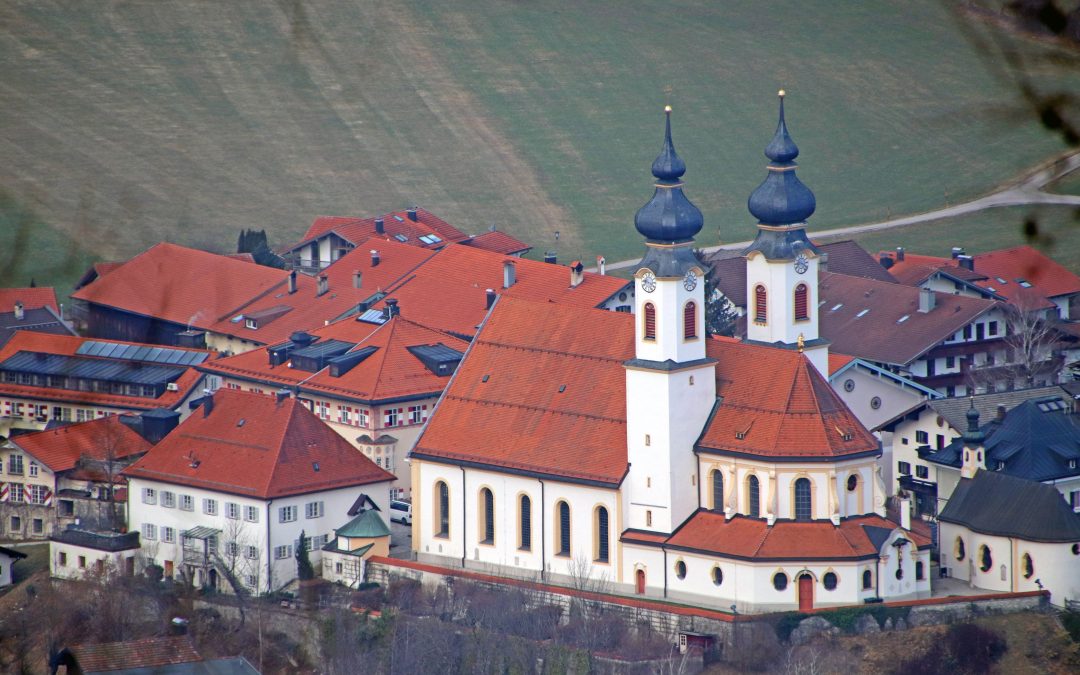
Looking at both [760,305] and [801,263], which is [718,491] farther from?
[801,263]

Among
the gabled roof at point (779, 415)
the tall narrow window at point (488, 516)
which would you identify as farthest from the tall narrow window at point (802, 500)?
the tall narrow window at point (488, 516)

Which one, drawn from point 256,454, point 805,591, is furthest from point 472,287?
point 805,591

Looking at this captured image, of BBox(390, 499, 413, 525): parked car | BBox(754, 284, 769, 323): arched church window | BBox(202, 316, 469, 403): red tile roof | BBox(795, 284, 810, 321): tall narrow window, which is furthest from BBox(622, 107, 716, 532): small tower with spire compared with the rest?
BBox(202, 316, 469, 403): red tile roof

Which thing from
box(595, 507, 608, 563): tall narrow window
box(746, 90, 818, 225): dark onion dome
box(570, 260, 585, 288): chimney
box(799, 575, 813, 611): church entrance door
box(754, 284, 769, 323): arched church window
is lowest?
box(799, 575, 813, 611): church entrance door

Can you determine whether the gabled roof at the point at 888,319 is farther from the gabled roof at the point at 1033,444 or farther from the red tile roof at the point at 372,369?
the red tile roof at the point at 372,369

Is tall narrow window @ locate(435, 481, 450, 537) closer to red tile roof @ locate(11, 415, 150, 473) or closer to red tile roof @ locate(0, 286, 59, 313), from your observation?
red tile roof @ locate(11, 415, 150, 473)

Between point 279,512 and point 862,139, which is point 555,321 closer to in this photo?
point 279,512
